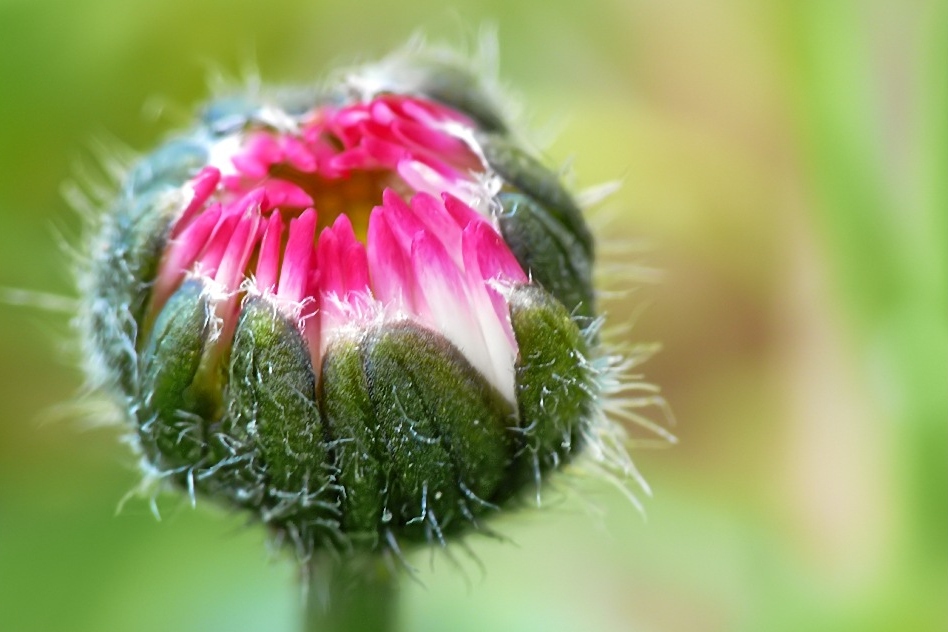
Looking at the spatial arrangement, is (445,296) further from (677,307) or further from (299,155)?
(677,307)

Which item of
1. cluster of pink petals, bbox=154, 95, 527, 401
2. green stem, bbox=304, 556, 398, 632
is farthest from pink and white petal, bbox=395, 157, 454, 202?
green stem, bbox=304, 556, 398, 632

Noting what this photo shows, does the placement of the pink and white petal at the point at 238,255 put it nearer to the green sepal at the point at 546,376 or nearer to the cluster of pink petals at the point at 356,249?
the cluster of pink petals at the point at 356,249

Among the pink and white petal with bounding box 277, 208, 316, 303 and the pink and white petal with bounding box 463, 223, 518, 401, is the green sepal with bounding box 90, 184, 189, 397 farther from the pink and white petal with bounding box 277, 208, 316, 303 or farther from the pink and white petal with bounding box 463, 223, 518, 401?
the pink and white petal with bounding box 463, 223, 518, 401

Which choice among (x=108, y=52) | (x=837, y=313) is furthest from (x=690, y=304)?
(x=108, y=52)

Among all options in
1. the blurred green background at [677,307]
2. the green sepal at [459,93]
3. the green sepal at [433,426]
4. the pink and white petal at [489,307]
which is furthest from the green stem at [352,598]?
the green sepal at [459,93]

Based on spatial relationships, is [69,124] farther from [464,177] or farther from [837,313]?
[837,313]
